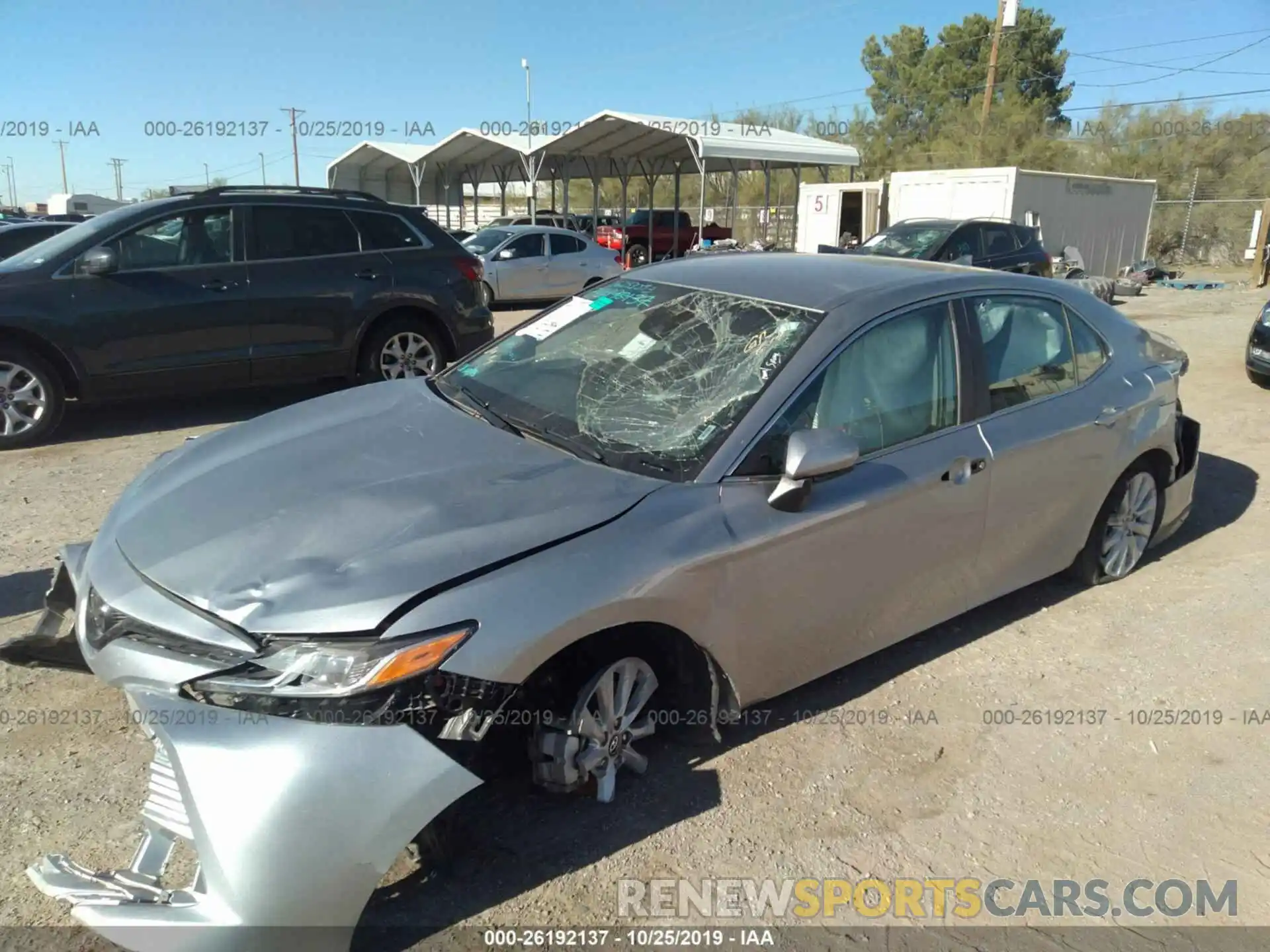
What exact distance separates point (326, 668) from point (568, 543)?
708 mm

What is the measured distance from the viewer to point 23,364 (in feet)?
20.8

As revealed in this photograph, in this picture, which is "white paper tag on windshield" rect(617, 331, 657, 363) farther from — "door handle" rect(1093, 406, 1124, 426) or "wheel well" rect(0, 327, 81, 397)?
"wheel well" rect(0, 327, 81, 397)

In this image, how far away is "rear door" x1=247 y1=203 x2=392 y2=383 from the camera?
281 inches

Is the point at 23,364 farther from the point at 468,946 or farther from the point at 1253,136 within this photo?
the point at 1253,136

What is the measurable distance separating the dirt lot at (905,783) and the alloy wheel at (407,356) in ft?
11.7

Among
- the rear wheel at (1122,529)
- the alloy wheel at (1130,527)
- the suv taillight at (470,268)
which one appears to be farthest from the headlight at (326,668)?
the suv taillight at (470,268)

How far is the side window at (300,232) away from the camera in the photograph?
723 cm

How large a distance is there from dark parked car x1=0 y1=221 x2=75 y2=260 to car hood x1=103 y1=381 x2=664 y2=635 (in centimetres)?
904

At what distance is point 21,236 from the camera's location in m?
10.6

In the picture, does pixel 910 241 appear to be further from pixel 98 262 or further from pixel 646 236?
pixel 646 236

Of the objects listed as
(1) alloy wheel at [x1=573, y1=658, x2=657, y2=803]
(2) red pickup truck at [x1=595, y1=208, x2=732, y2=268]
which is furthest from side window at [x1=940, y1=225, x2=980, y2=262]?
(2) red pickup truck at [x1=595, y1=208, x2=732, y2=268]

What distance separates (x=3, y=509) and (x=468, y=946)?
4.40 metres

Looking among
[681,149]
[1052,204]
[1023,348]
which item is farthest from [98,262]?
[681,149]

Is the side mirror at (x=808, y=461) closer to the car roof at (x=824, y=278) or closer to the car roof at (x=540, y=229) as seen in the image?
the car roof at (x=824, y=278)
